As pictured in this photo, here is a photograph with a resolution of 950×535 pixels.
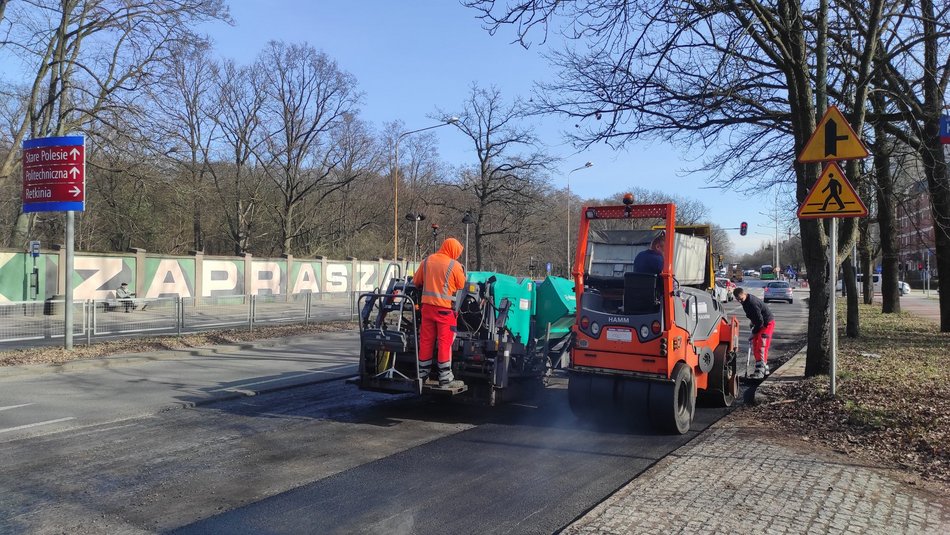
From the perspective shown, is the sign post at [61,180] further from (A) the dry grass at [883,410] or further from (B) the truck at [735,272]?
(B) the truck at [735,272]

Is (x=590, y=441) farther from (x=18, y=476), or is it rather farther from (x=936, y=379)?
(x=936, y=379)

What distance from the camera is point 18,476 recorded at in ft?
17.6

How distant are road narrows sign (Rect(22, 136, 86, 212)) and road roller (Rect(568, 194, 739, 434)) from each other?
1071 cm

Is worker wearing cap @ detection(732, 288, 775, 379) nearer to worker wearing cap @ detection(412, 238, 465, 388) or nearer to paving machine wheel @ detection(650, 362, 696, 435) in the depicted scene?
paving machine wheel @ detection(650, 362, 696, 435)

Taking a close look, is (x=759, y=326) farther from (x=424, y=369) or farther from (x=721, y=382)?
(x=424, y=369)

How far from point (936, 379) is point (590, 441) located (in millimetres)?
6010

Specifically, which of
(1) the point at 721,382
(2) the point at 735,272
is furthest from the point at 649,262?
(2) the point at 735,272

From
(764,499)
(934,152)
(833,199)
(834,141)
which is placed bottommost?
(764,499)

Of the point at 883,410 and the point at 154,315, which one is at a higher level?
the point at 154,315

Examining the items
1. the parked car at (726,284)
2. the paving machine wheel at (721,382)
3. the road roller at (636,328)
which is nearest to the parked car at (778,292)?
the parked car at (726,284)

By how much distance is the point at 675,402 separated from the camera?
268 inches

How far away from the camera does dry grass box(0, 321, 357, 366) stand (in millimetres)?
11898

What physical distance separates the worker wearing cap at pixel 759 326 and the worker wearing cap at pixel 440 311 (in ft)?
20.7

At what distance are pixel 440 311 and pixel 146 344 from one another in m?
10.1
